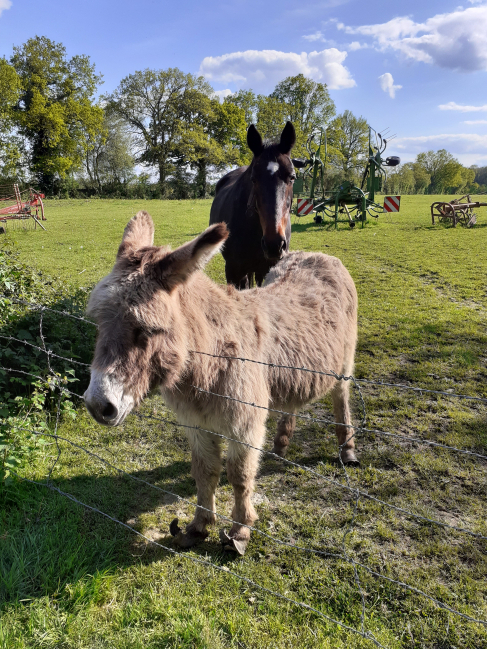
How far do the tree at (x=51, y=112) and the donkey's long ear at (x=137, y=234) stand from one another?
138 ft

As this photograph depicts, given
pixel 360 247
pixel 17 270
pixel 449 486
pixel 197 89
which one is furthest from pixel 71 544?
pixel 197 89

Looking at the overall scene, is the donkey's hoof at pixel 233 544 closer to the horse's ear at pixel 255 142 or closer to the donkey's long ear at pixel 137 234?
the donkey's long ear at pixel 137 234

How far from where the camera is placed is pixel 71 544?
2.54 meters

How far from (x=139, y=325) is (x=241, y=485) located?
140 cm

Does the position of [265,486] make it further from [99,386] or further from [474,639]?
[99,386]

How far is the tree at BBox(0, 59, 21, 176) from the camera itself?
33.3 metres

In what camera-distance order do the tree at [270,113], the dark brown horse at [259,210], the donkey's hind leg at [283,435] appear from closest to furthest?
the donkey's hind leg at [283,435] → the dark brown horse at [259,210] → the tree at [270,113]

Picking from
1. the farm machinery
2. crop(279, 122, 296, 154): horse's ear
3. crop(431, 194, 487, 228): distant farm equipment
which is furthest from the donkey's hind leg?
crop(431, 194, 487, 228): distant farm equipment

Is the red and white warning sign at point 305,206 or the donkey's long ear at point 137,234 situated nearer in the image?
Answer: the donkey's long ear at point 137,234

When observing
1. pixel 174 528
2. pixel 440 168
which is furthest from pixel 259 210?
pixel 440 168

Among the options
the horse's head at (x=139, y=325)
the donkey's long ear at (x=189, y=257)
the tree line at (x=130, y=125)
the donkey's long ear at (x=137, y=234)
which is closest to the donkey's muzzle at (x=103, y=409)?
the horse's head at (x=139, y=325)

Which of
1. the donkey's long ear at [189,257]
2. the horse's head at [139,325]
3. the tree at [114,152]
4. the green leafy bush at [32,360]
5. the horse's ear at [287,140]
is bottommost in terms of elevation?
the green leafy bush at [32,360]

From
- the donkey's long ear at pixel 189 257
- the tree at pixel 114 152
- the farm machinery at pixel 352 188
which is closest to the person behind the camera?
the donkey's long ear at pixel 189 257

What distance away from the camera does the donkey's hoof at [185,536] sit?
8.77 feet
